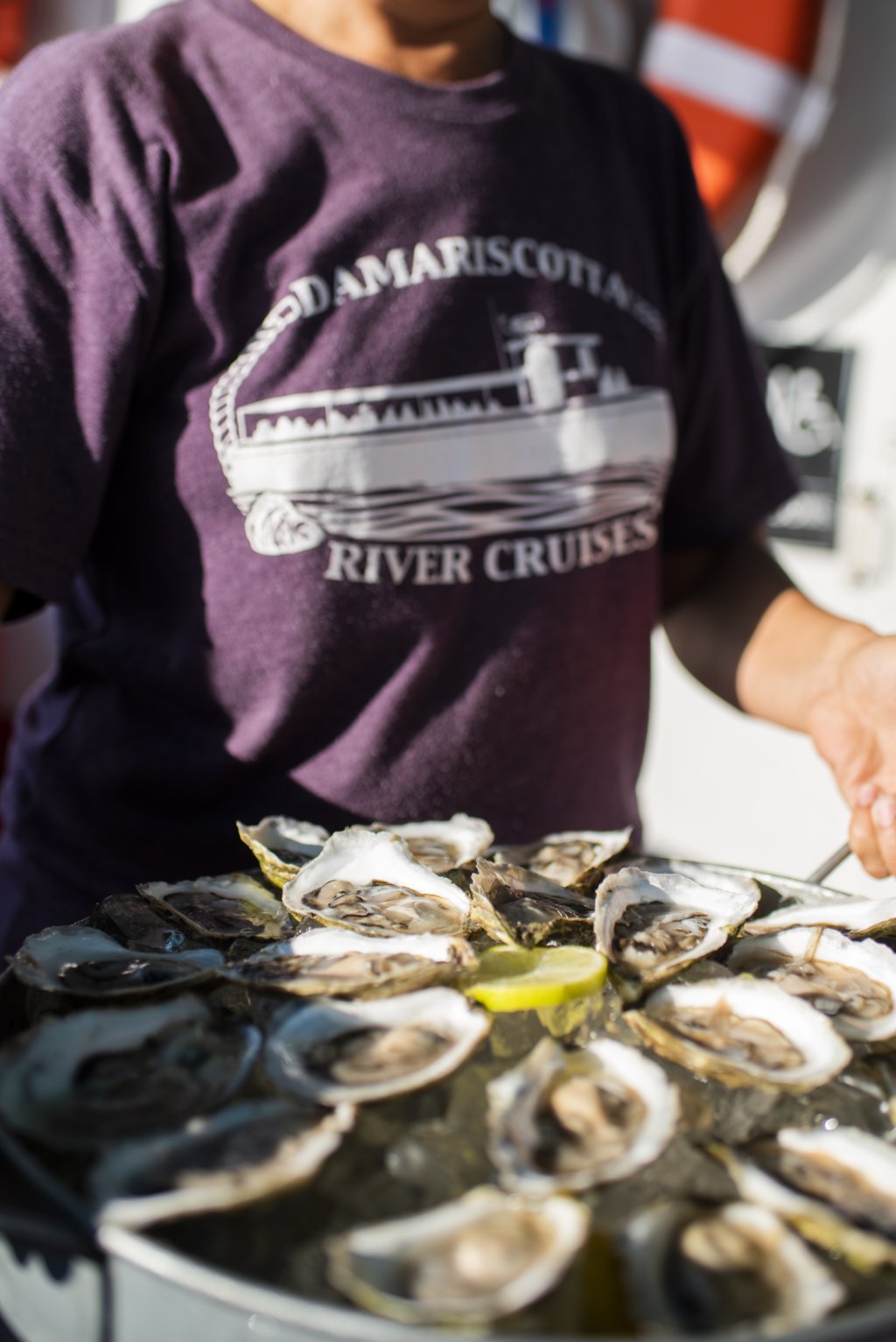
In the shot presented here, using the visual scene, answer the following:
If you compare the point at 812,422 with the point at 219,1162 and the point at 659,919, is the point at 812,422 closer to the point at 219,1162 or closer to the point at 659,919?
the point at 659,919

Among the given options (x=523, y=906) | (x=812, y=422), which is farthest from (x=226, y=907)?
(x=812, y=422)

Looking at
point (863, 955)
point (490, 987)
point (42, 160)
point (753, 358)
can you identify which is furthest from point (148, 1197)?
point (753, 358)

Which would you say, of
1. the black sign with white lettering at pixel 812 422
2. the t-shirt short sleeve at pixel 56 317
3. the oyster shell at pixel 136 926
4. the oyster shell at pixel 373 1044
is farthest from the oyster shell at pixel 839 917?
the black sign with white lettering at pixel 812 422

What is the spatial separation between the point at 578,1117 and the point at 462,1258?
10cm

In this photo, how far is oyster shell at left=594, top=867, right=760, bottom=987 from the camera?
635 millimetres

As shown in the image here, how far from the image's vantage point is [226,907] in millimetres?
688

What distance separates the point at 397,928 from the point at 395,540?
0.31 metres

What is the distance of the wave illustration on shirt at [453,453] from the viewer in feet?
2.73

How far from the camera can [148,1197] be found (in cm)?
42

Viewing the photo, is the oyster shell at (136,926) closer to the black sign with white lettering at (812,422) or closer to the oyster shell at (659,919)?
the oyster shell at (659,919)

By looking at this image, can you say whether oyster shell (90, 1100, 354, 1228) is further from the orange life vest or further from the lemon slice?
the orange life vest

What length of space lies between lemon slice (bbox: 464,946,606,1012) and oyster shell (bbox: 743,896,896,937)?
0.13 metres

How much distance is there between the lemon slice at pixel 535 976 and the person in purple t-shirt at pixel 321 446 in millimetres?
286

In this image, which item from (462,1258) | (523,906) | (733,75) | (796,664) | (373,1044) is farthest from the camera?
(733,75)
